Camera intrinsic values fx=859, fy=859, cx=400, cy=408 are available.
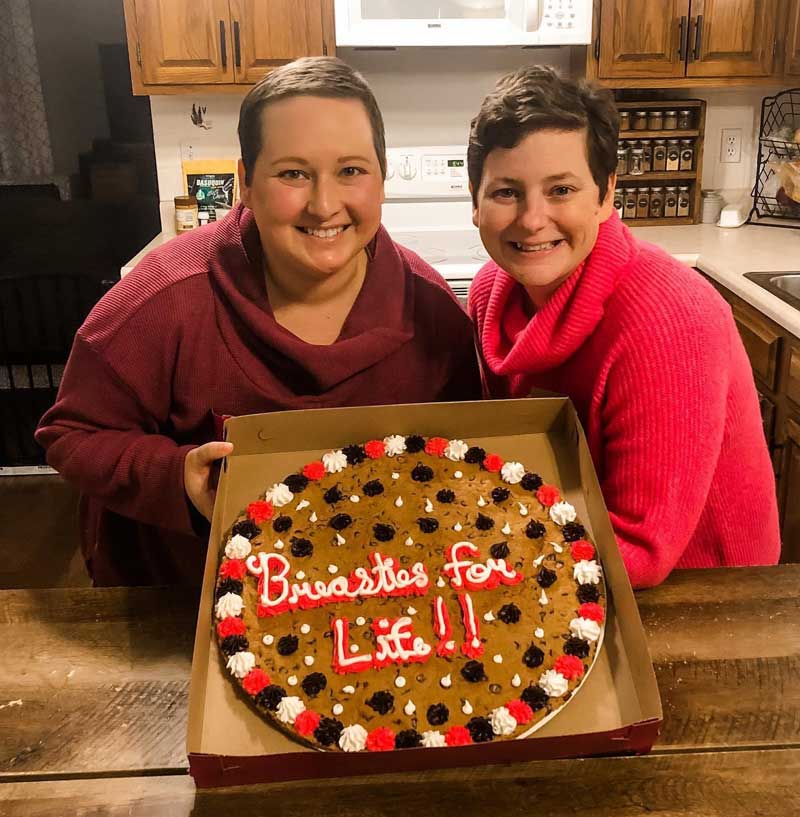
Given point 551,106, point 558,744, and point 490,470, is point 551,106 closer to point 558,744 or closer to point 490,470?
point 490,470

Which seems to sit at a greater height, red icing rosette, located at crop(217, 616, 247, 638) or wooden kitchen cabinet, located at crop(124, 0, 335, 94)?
wooden kitchen cabinet, located at crop(124, 0, 335, 94)

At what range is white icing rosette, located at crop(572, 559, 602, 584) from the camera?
0.90 metres

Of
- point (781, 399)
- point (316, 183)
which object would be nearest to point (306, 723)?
point (316, 183)

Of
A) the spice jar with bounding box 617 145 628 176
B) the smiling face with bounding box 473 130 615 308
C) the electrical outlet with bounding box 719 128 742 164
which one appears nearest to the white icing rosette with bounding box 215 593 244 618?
the smiling face with bounding box 473 130 615 308

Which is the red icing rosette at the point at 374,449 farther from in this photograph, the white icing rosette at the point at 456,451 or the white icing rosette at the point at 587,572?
the white icing rosette at the point at 587,572

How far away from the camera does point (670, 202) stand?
3.41 metres

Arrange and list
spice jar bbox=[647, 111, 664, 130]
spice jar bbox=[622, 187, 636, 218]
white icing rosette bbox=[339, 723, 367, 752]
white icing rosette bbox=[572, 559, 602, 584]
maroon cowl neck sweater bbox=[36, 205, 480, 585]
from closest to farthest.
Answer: white icing rosette bbox=[339, 723, 367, 752] < white icing rosette bbox=[572, 559, 602, 584] < maroon cowl neck sweater bbox=[36, 205, 480, 585] < spice jar bbox=[647, 111, 664, 130] < spice jar bbox=[622, 187, 636, 218]

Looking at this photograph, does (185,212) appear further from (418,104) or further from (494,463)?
(494,463)

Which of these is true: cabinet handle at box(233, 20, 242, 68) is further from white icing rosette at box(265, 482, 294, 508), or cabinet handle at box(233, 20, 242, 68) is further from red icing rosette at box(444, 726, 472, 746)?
red icing rosette at box(444, 726, 472, 746)

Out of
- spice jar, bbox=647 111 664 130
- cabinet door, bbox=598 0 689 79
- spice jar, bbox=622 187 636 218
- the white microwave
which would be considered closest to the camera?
the white microwave

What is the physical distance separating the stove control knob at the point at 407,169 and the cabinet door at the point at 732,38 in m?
1.06

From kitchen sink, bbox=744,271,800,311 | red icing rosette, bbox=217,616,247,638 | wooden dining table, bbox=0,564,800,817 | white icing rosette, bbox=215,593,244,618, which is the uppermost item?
white icing rosette, bbox=215,593,244,618

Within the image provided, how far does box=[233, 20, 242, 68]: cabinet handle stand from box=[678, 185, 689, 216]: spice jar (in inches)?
69.1

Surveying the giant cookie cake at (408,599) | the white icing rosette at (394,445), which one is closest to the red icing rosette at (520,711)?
the giant cookie cake at (408,599)
